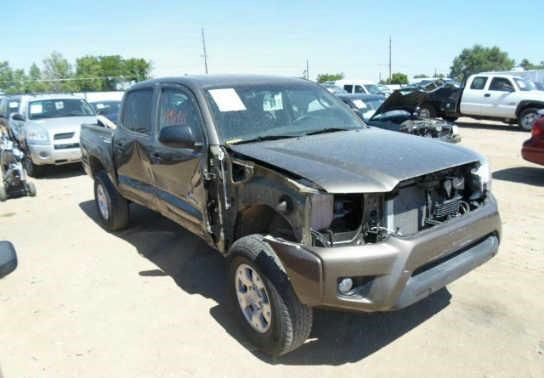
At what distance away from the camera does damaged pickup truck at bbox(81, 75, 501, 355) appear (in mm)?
2557

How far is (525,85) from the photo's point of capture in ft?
47.8

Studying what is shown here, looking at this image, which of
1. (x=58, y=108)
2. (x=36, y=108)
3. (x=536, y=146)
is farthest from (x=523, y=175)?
(x=36, y=108)

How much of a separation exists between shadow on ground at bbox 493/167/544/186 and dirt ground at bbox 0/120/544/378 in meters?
2.39

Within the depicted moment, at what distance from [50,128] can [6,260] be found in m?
8.54

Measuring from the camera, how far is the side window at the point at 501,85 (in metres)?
14.6

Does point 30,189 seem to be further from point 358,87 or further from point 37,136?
point 358,87

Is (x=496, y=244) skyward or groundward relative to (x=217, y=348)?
skyward

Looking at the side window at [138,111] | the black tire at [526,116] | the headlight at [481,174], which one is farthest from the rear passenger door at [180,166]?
the black tire at [526,116]

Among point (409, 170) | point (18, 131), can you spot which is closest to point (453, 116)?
point (18, 131)

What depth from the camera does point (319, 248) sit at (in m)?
2.52

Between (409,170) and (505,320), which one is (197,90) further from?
(505,320)

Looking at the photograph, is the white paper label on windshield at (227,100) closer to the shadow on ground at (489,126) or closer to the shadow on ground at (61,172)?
the shadow on ground at (61,172)

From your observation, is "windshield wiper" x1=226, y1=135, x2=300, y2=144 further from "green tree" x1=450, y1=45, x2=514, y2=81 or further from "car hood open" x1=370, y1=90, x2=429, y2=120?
"green tree" x1=450, y1=45, x2=514, y2=81

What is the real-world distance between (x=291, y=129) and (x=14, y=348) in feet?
8.77
